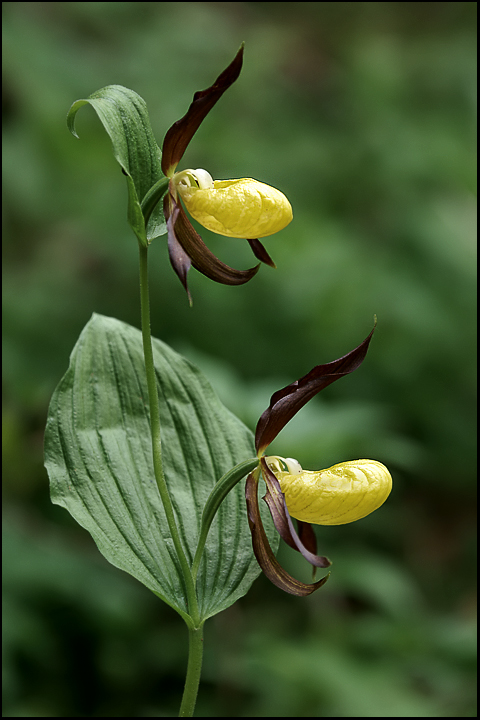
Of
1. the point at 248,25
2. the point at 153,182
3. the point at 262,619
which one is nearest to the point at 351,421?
the point at 262,619

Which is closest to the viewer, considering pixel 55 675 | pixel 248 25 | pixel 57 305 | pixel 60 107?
pixel 55 675

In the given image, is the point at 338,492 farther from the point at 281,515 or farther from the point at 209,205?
the point at 209,205

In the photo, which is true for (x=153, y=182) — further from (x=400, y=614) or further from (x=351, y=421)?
(x=400, y=614)

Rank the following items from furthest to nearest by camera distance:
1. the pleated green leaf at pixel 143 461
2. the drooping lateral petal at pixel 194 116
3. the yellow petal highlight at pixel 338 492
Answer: the pleated green leaf at pixel 143 461, the yellow petal highlight at pixel 338 492, the drooping lateral petal at pixel 194 116

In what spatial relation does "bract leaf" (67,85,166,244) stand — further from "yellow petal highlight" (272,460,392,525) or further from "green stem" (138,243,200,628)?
"yellow petal highlight" (272,460,392,525)

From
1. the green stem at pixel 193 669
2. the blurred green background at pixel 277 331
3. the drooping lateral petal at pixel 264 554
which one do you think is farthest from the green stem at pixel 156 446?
the blurred green background at pixel 277 331

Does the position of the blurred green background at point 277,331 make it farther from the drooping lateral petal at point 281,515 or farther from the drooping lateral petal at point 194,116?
the drooping lateral petal at point 194,116
